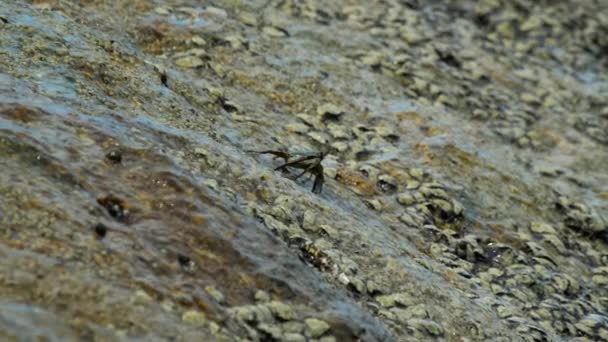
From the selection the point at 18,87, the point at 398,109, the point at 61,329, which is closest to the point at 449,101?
the point at 398,109

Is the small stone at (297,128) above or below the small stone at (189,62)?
below

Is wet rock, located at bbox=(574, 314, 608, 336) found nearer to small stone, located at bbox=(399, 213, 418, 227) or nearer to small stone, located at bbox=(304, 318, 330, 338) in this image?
small stone, located at bbox=(399, 213, 418, 227)

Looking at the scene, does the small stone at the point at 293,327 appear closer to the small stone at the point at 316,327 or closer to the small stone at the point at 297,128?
the small stone at the point at 316,327

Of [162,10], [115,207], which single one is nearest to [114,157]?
[115,207]

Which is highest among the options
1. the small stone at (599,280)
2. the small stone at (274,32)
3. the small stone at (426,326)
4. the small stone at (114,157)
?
the small stone at (114,157)

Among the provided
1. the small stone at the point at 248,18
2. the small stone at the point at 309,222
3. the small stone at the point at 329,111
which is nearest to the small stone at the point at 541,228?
the small stone at the point at 329,111

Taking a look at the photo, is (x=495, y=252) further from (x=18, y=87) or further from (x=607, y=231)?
(x=18, y=87)

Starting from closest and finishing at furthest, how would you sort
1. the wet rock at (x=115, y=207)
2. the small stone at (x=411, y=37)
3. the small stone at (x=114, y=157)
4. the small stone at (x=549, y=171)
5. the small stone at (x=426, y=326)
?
the wet rock at (x=115, y=207) → the small stone at (x=114, y=157) → the small stone at (x=426, y=326) → the small stone at (x=549, y=171) → the small stone at (x=411, y=37)
